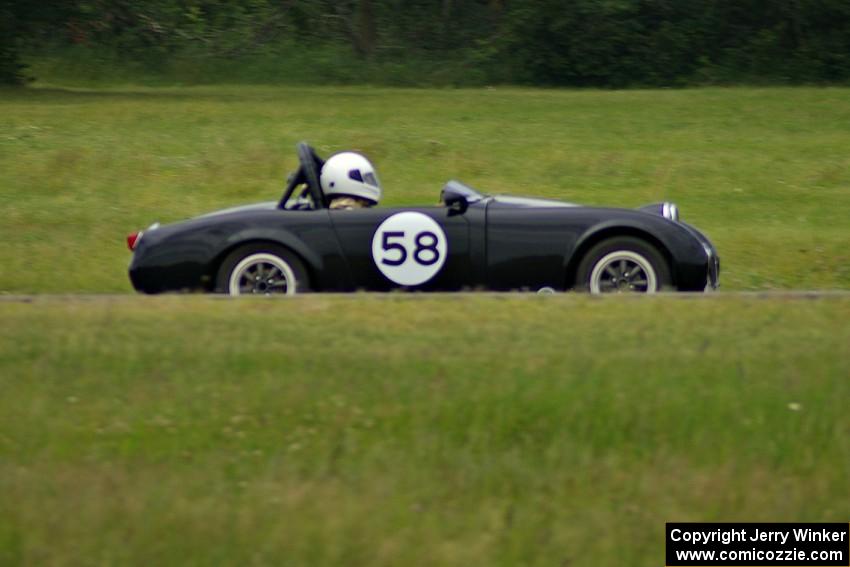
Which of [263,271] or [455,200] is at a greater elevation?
[455,200]

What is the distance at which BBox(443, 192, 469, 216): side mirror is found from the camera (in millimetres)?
9594

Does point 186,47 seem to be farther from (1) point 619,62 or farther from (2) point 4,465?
(2) point 4,465

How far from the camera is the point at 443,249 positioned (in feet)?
31.6

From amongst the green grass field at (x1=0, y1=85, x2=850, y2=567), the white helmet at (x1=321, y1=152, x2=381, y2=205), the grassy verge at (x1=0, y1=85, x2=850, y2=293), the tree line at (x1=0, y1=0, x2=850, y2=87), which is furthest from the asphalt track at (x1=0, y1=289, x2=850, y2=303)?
the tree line at (x1=0, y1=0, x2=850, y2=87)

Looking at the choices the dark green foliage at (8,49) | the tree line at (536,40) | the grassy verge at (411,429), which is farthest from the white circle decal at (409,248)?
the tree line at (536,40)

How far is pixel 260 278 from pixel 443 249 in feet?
4.43

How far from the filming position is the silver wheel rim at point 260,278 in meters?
9.88

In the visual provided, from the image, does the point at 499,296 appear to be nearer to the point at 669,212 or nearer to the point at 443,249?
the point at 443,249

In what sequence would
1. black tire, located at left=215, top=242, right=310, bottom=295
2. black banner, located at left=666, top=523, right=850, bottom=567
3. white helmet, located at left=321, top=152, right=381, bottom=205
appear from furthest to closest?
1. white helmet, located at left=321, top=152, right=381, bottom=205
2. black tire, located at left=215, top=242, right=310, bottom=295
3. black banner, located at left=666, top=523, right=850, bottom=567

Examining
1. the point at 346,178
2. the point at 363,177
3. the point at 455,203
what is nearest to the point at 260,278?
the point at 346,178

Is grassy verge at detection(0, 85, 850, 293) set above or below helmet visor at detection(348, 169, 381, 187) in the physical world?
above

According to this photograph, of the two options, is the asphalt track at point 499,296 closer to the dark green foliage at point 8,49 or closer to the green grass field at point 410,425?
the green grass field at point 410,425

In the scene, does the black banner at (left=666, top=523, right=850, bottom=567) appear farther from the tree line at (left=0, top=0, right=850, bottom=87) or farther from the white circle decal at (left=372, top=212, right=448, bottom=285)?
the tree line at (left=0, top=0, right=850, bottom=87)

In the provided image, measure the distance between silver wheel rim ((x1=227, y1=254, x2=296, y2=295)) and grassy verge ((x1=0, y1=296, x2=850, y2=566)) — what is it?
0.86 metres
